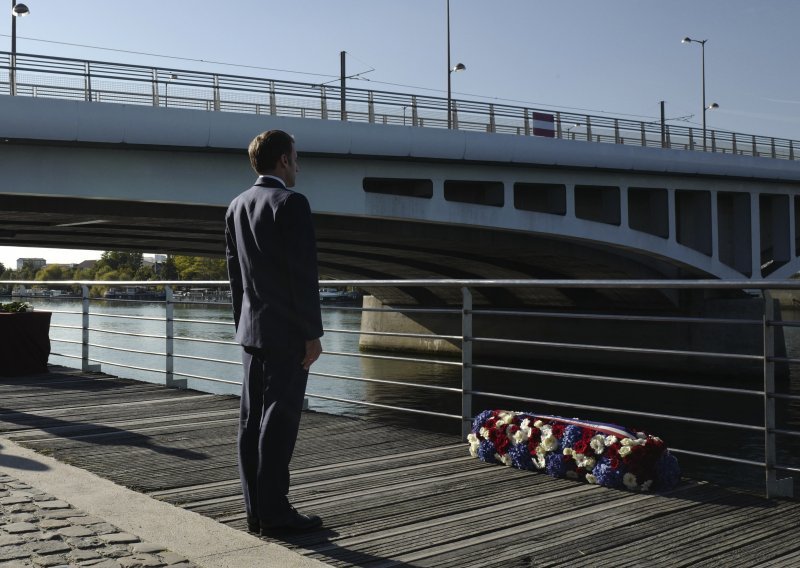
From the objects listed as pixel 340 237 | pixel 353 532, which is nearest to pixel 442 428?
pixel 340 237

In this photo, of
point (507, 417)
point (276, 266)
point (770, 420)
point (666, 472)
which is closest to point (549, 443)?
point (507, 417)

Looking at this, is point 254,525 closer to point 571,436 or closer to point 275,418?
point 275,418

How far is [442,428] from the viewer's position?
19.9 metres

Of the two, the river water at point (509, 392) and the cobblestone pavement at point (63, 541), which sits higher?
the cobblestone pavement at point (63, 541)

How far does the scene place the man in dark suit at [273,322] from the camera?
4.34m

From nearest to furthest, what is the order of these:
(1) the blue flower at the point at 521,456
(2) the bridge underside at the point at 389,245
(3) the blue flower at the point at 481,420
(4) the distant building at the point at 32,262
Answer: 1. (1) the blue flower at the point at 521,456
2. (3) the blue flower at the point at 481,420
3. (2) the bridge underside at the point at 389,245
4. (4) the distant building at the point at 32,262

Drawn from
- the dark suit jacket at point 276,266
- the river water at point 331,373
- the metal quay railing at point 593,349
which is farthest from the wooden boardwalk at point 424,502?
the river water at point 331,373

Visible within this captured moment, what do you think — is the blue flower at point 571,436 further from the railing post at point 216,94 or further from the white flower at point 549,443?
the railing post at point 216,94

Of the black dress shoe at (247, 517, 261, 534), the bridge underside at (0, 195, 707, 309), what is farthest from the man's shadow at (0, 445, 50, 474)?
the bridge underside at (0, 195, 707, 309)

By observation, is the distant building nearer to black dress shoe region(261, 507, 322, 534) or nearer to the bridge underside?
the bridge underside

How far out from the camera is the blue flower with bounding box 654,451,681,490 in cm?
538

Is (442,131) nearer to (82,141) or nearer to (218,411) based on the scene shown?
(82,141)

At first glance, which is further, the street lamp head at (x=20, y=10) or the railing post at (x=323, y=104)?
the street lamp head at (x=20, y=10)

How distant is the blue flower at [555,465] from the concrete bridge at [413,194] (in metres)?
15.4
